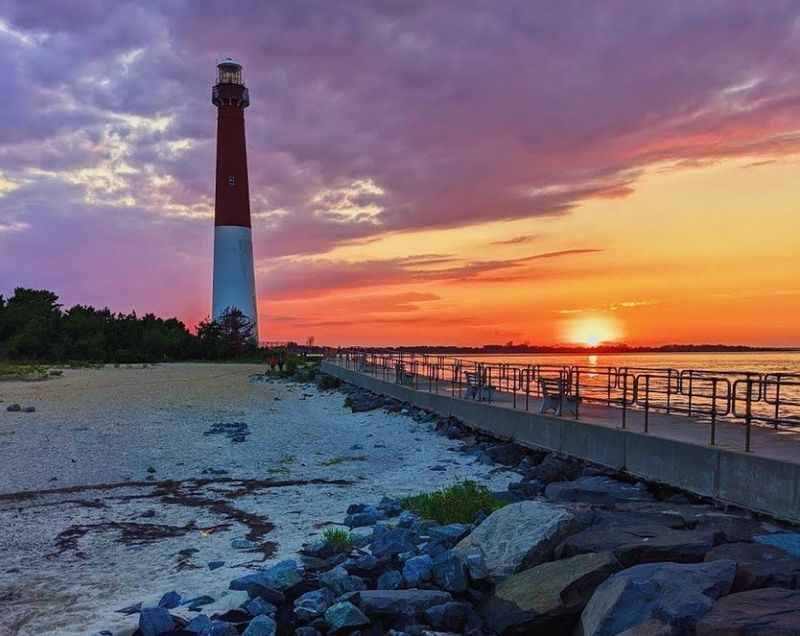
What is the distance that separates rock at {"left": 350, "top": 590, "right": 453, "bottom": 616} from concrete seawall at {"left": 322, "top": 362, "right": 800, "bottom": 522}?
4.55m

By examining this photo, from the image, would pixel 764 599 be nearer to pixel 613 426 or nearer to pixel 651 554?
pixel 651 554

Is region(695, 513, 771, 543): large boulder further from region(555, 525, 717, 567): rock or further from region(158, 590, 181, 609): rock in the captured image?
region(158, 590, 181, 609): rock

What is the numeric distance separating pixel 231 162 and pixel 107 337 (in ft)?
89.7

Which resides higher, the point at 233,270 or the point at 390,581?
the point at 233,270

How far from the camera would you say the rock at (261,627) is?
21.1 ft

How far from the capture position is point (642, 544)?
23.4 ft

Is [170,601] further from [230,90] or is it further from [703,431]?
[230,90]

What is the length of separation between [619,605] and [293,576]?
3.32 m

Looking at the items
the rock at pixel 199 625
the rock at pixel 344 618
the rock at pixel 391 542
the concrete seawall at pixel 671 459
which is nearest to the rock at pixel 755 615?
the rock at pixel 344 618

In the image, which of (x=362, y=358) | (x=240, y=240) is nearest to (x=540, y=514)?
(x=362, y=358)

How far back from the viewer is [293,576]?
7.59 metres

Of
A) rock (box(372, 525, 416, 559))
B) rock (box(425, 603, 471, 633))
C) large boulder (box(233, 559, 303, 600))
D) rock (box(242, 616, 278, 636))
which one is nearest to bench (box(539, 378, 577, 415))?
rock (box(372, 525, 416, 559))

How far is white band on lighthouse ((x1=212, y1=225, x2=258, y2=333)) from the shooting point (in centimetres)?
5519

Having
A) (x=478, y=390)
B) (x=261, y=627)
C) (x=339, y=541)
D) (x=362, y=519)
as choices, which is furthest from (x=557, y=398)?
(x=261, y=627)
